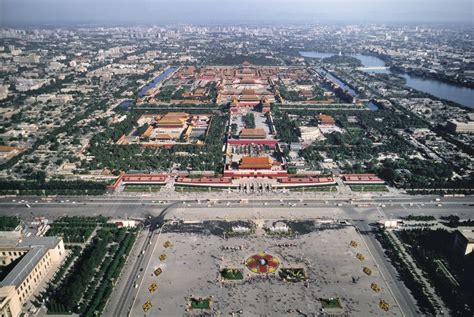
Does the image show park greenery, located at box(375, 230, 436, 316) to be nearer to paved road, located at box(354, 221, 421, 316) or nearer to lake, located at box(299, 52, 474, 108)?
paved road, located at box(354, 221, 421, 316)

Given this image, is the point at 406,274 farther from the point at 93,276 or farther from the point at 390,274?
the point at 93,276

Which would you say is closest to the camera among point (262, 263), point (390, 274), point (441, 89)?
point (390, 274)

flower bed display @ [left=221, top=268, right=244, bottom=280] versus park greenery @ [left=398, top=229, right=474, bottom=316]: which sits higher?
flower bed display @ [left=221, top=268, right=244, bottom=280]

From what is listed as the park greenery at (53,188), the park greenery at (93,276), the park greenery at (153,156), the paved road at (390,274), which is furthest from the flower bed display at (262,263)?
the park greenery at (53,188)

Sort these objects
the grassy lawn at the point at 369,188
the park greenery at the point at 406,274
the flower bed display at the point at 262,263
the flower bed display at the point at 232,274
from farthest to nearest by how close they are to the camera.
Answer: the grassy lawn at the point at 369,188 → the flower bed display at the point at 262,263 → the flower bed display at the point at 232,274 → the park greenery at the point at 406,274

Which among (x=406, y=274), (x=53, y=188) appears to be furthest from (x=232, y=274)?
(x=53, y=188)

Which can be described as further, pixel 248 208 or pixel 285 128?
pixel 285 128

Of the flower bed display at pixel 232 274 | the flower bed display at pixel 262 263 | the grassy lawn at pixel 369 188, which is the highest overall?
the flower bed display at pixel 232 274

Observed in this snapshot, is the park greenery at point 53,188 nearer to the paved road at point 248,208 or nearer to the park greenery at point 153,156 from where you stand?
the paved road at point 248,208

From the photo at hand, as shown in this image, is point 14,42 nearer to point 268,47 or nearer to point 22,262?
point 268,47

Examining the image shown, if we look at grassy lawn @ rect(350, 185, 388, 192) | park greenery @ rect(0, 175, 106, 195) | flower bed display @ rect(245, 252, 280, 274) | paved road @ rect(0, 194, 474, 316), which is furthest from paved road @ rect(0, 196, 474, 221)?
flower bed display @ rect(245, 252, 280, 274)

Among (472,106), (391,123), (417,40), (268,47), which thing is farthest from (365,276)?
(417,40)
